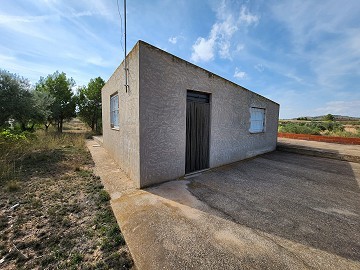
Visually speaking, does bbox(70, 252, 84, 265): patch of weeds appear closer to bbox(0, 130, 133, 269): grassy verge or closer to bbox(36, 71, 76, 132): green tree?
bbox(0, 130, 133, 269): grassy verge

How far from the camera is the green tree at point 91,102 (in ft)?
65.5

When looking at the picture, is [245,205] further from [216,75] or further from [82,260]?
[216,75]

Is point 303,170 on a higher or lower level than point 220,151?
lower

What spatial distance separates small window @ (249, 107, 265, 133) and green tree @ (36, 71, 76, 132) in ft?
62.7

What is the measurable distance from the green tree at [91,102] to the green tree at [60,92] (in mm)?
959

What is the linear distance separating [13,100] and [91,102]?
1258 cm

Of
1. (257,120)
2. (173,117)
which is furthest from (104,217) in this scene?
(257,120)

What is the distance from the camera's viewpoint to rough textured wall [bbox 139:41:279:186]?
388cm

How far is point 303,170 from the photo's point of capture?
18.7 ft

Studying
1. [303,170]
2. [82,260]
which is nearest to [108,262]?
[82,260]

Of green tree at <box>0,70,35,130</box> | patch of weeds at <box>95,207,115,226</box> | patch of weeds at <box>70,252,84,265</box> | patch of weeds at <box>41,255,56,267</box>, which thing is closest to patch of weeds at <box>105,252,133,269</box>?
patch of weeds at <box>70,252,84,265</box>

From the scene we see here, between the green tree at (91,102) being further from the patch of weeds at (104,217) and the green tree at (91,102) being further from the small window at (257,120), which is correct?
the patch of weeds at (104,217)

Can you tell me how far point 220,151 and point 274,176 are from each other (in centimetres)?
180

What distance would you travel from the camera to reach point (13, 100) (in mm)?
8219
